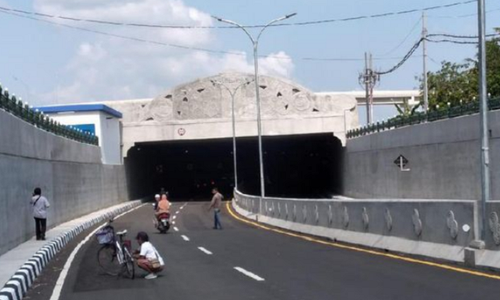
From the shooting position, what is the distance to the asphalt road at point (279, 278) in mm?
12531

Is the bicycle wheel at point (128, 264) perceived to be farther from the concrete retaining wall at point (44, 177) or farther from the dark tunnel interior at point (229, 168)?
the dark tunnel interior at point (229, 168)

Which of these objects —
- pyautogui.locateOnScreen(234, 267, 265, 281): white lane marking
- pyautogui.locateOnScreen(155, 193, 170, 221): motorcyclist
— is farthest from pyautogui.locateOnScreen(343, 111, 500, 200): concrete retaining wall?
pyautogui.locateOnScreen(234, 267, 265, 281): white lane marking

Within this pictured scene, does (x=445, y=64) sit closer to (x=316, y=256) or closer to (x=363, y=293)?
(x=316, y=256)

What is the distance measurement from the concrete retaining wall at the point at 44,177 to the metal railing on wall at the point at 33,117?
55cm

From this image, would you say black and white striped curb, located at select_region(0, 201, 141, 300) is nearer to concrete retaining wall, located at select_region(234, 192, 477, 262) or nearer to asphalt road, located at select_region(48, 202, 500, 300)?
asphalt road, located at select_region(48, 202, 500, 300)

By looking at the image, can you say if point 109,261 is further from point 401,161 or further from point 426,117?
point 426,117

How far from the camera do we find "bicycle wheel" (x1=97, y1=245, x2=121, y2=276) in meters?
16.5

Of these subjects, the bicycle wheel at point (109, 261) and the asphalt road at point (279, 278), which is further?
the bicycle wheel at point (109, 261)

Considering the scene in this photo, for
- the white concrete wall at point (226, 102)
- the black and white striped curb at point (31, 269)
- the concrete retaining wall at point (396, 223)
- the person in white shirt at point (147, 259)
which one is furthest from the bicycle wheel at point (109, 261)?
the white concrete wall at point (226, 102)

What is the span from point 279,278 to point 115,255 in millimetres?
3604

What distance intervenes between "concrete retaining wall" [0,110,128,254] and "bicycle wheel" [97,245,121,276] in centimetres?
537

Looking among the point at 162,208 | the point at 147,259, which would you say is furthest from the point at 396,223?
the point at 162,208

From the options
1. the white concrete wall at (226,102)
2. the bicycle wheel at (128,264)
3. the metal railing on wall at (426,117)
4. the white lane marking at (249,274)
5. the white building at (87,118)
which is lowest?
the white lane marking at (249,274)

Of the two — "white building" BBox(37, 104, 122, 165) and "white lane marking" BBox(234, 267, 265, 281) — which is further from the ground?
"white building" BBox(37, 104, 122, 165)
